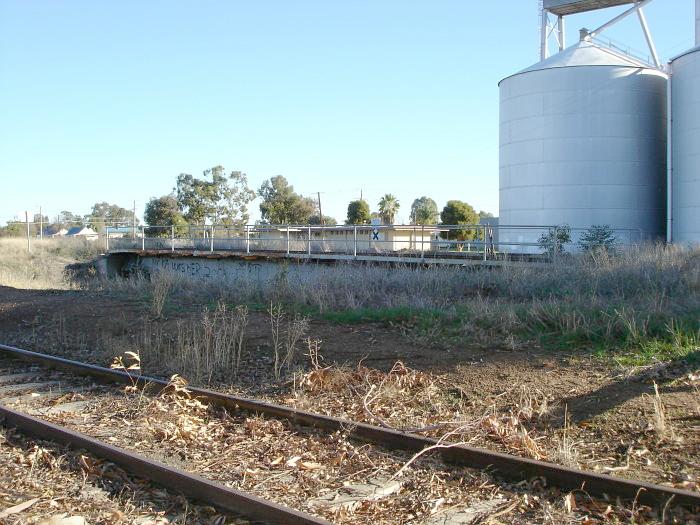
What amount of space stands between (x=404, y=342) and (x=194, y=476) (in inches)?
227

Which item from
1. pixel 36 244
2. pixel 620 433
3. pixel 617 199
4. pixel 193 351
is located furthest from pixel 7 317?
pixel 36 244

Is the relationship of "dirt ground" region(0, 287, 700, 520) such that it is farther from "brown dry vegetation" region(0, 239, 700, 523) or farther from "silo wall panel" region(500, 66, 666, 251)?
"silo wall panel" region(500, 66, 666, 251)

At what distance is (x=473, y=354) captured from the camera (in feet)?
32.0

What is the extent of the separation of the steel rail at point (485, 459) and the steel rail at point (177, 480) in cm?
177

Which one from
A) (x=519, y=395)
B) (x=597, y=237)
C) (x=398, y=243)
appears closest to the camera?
(x=519, y=395)

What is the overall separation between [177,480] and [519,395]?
4123 mm

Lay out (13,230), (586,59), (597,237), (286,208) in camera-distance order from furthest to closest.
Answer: (13,230)
(286,208)
(586,59)
(597,237)

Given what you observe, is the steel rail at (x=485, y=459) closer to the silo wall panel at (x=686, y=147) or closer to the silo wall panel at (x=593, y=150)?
the silo wall panel at (x=593, y=150)

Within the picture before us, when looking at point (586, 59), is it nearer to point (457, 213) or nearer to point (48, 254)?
point (457, 213)

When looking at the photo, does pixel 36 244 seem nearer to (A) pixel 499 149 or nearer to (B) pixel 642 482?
(A) pixel 499 149

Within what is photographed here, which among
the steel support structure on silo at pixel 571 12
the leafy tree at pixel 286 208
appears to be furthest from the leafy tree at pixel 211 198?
the steel support structure on silo at pixel 571 12

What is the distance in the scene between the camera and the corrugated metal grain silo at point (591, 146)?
31750mm

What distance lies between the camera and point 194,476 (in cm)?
559

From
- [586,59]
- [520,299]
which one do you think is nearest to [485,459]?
[520,299]
